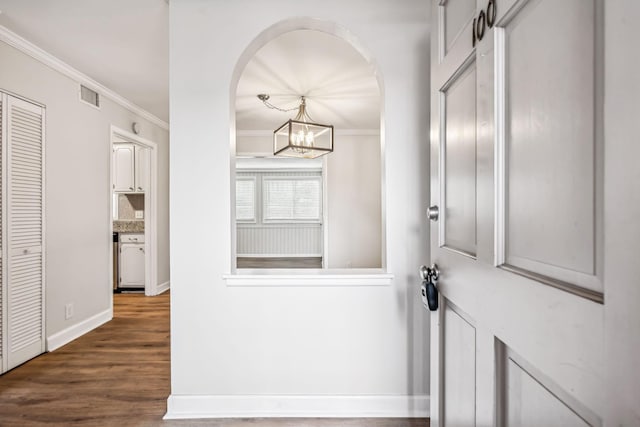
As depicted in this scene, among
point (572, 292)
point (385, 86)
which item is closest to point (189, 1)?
point (385, 86)

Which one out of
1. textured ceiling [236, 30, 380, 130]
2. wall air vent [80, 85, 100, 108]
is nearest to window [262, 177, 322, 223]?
textured ceiling [236, 30, 380, 130]

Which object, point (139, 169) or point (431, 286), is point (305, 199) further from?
point (431, 286)

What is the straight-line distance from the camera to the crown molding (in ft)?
7.99

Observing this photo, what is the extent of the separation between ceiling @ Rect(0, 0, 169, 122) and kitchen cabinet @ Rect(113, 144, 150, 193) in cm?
152

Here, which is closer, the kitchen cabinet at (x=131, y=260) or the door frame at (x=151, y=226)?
the door frame at (x=151, y=226)

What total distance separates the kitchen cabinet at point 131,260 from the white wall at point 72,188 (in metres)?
1.19

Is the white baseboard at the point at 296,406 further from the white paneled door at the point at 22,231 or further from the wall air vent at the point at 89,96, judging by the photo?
the wall air vent at the point at 89,96

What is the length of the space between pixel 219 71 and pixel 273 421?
193 cm

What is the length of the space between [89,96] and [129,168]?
60.1 inches

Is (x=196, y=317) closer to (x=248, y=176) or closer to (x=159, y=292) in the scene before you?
(x=159, y=292)

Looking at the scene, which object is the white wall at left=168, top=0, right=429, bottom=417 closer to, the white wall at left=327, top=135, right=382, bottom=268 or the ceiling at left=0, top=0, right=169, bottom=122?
the ceiling at left=0, top=0, right=169, bottom=122

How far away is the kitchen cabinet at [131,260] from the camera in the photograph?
482cm

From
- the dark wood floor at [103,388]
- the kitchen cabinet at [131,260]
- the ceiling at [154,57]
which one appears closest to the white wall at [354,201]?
the ceiling at [154,57]

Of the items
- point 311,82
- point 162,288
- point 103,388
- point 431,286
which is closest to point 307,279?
point 431,286
